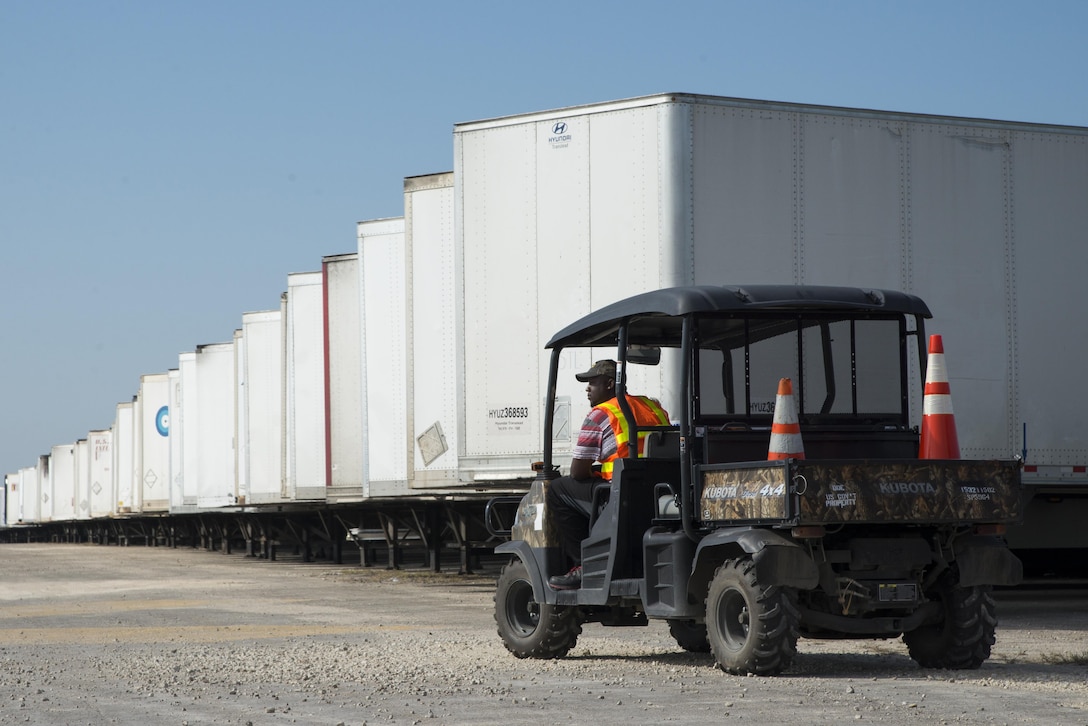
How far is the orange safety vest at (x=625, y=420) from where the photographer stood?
947 centimetres

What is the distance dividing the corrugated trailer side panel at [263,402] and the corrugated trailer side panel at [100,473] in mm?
27772

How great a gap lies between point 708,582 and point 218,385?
30.9 m

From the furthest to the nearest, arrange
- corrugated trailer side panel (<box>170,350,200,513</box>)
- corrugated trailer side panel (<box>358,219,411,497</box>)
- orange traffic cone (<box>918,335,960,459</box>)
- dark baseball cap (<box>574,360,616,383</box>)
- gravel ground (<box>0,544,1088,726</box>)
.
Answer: corrugated trailer side panel (<box>170,350,200,513</box>) → corrugated trailer side panel (<box>358,219,411,497</box>) → dark baseball cap (<box>574,360,616,383</box>) → orange traffic cone (<box>918,335,960,459</box>) → gravel ground (<box>0,544,1088,726</box>)

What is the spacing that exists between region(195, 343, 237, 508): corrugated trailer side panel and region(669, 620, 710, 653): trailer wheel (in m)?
27.0

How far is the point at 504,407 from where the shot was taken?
15945 mm

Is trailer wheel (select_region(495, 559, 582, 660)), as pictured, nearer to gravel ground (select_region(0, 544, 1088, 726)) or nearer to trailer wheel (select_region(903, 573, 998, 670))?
gravel ground (select_region(0, 544, 1088, 726))

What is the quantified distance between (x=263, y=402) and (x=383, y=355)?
32.9 ft

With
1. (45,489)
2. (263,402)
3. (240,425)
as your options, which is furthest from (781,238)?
(45,489)

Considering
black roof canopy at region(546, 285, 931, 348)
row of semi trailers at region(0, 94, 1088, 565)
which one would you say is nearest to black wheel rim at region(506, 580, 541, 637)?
black roof canopy at region(546, 285, 931, 348)

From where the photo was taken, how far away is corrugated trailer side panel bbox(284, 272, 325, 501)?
26656 mm

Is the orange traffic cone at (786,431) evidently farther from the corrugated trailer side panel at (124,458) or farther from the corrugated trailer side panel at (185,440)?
the corrugated trailer side panel at (124,458)

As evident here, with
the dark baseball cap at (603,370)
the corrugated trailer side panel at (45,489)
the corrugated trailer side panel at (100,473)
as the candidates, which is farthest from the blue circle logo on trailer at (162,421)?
the dark baseball cap at (603,370)

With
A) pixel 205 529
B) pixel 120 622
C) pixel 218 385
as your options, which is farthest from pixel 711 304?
pixel 205 529

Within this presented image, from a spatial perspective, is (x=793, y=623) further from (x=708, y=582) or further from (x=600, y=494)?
(x=600, y=494)
